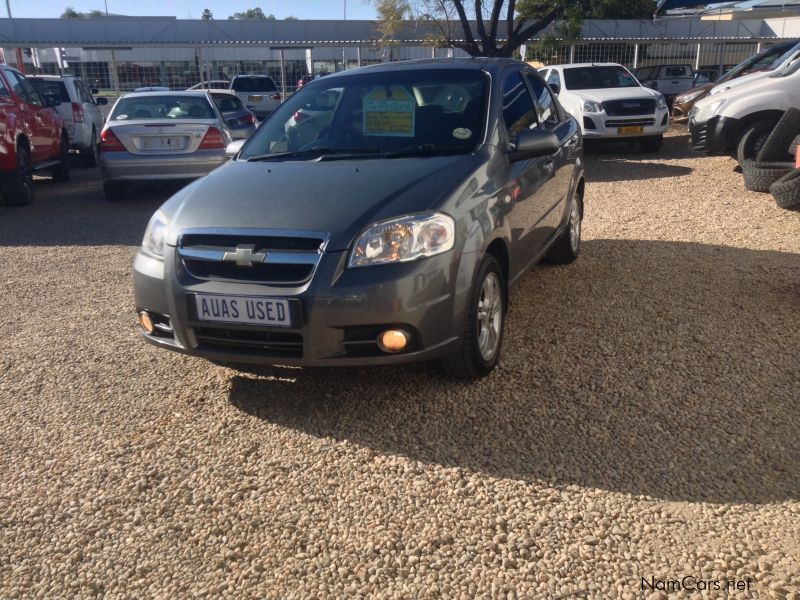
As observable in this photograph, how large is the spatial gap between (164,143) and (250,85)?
655 inches

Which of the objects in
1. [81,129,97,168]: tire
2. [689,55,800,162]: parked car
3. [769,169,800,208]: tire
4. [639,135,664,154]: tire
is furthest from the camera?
[81,129,97,168]: tire

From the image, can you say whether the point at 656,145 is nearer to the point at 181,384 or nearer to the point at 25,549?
the point at 181,384

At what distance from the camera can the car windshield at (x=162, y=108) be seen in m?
10.5

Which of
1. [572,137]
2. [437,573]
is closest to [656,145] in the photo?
[572,137]

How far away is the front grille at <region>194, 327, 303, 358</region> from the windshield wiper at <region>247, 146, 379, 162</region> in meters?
1.34

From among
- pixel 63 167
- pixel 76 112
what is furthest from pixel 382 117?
pixel 76 112

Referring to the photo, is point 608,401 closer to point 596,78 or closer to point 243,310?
point 243,310

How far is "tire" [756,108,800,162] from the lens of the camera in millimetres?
9258

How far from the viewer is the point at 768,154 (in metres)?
9.52

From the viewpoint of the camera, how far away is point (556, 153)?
542cm

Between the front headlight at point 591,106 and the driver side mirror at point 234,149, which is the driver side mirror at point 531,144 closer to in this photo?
the driver side mirror at point 234,149

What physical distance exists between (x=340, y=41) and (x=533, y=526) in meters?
27.9

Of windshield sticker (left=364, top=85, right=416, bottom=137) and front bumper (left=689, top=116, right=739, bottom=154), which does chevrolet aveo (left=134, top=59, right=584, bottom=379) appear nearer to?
windshield sticker (left=364, top=85, right=416, bottom=137)
